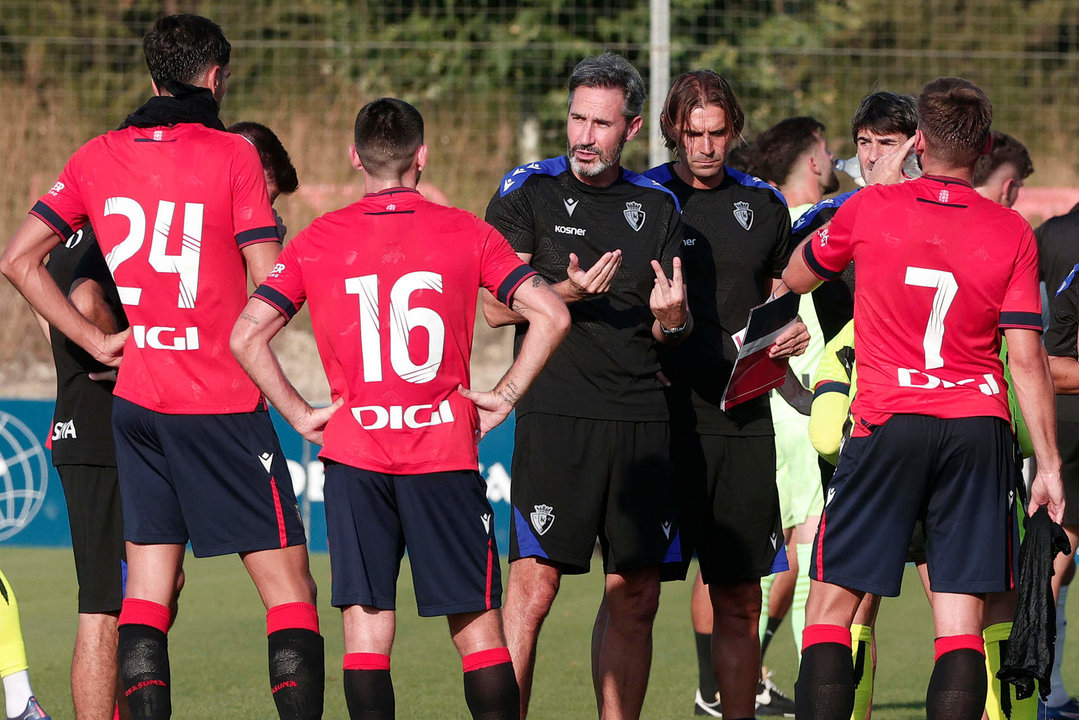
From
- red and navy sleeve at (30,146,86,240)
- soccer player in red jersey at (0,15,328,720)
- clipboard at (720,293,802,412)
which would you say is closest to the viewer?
soccer player in red jersey at (0,15,328,720)

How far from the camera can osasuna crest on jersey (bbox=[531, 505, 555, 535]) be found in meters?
4.82

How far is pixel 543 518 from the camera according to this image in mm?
4824

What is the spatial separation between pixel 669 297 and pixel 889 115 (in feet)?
4.19

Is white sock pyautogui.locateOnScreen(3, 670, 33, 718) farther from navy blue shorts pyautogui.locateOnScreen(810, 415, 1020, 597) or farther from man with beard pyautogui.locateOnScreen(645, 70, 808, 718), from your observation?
navy blue shorts pyautogui.locateOnScreen(810, 415, 1020, 597)

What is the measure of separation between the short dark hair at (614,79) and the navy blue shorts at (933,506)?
1461mm

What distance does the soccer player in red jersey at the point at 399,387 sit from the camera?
159 inches

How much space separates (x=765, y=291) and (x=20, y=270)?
257cm

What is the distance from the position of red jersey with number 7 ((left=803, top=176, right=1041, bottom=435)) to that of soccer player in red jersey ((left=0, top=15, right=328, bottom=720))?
6.05ft

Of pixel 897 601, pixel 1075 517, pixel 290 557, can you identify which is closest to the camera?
pixel 290 557

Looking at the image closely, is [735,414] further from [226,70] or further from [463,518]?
[226,70]

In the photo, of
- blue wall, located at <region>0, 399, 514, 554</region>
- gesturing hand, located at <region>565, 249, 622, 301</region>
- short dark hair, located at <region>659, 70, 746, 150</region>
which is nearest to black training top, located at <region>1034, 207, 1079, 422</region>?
short dark hair, located at <region>659, 70, 746, 150</region>

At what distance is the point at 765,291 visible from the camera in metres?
5.18

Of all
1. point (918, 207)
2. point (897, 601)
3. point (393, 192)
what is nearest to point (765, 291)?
point (918, 207)

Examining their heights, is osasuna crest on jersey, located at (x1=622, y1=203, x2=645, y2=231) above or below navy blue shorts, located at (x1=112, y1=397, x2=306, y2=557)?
above
